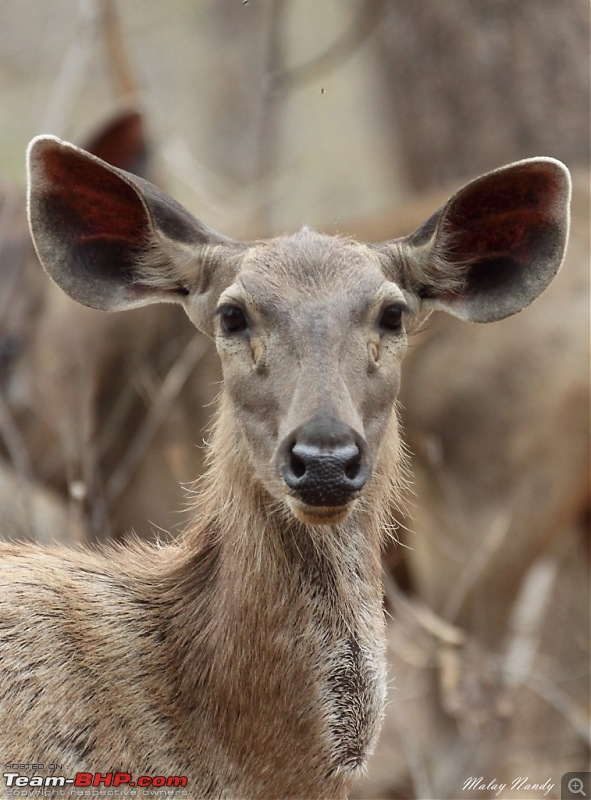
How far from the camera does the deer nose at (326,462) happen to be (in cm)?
352

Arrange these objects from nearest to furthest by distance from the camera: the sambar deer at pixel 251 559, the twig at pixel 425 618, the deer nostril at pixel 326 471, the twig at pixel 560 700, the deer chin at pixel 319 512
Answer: the deer nostril at pixel 326 471 → the deer chin at pixel 319 512 → the sambar deer at pixel 251 559 → the twig at pixel 425 618 → the twig at pixel 560 700

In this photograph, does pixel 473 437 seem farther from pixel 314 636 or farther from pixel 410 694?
pixel 314 636

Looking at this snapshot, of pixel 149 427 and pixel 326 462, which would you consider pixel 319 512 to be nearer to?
pixel 326 462

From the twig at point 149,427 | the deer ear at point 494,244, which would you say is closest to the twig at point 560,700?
the twig at point 149,427

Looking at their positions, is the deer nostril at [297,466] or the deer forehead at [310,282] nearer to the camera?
the deer nostril at [297,466]

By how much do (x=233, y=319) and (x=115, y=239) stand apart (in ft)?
2.21

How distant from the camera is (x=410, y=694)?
379 inches

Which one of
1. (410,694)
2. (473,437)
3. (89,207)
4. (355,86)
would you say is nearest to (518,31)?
(473,437)

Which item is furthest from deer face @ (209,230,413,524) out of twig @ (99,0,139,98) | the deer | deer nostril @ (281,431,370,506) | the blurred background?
twig @ (99,0,139,98)

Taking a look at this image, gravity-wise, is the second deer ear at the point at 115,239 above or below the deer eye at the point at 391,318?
above

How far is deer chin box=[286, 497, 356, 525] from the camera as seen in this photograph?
11.9 feet

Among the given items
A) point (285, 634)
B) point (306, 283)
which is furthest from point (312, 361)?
point (285, 634)

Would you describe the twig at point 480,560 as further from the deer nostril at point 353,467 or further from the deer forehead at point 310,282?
the deer nostril at point 353,467

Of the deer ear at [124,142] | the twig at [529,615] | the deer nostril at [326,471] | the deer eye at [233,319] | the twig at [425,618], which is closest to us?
the deer nostril at [326,471]
